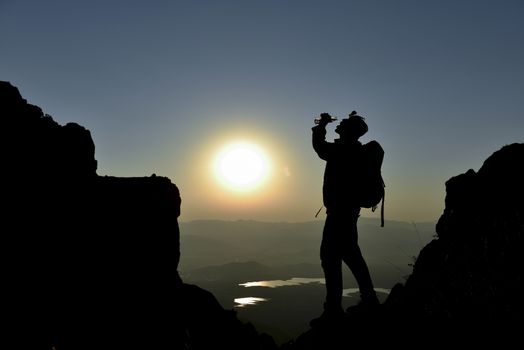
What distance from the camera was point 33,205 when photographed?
110 ft

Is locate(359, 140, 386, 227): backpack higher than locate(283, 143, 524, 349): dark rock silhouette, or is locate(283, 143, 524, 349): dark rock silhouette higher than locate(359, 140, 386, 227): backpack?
locate(359, 140, 386, 227): backpack

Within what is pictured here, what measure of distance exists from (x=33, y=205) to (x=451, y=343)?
38.0 metres

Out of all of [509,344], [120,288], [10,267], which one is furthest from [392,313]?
[120,288]

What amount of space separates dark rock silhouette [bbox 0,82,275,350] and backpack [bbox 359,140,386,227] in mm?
15366

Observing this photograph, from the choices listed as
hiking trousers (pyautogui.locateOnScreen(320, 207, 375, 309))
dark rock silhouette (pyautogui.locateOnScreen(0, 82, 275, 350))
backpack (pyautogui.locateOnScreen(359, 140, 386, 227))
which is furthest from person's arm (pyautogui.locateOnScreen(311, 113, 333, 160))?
dark rock silhouette (pyautogui.locateOnScreen(0, 82, 275, 350))

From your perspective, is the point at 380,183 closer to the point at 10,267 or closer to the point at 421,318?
the point at 421,318

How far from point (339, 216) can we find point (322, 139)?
1.50 m

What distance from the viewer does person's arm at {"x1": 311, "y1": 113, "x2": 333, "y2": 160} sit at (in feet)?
21.6

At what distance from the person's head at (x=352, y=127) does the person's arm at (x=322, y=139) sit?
0.38 meters

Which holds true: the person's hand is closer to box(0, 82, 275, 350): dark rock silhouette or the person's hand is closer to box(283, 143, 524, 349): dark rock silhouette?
box(283, 143, 524, 349): dark rock silhouette

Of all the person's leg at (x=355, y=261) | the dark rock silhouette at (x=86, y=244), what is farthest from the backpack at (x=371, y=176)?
the dark rock silhouette at (x=86, y=244)

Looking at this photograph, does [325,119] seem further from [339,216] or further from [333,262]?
[333,262]

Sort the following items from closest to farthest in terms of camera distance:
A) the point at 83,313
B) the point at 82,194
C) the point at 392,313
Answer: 1. the point at 392,313
2. the point at 83,313
3. the point at 82,194

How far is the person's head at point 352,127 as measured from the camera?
6762mm
